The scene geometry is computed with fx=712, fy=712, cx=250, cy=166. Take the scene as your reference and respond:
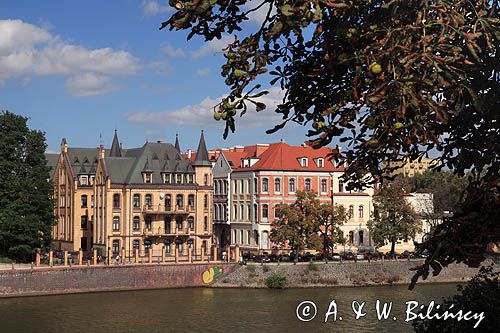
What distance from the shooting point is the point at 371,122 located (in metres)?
8.20

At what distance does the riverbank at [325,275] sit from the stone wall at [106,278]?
4.48 ft

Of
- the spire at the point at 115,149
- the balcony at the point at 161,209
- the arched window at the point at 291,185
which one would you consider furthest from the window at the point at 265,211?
the spire at the point at 115,149

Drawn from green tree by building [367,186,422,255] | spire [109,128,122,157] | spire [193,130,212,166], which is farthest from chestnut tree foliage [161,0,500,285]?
spire [109,128,122,157]

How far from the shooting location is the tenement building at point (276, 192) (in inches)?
2586

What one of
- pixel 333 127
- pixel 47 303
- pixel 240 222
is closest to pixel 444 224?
pixel 333 127

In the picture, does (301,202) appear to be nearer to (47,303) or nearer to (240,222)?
(240,222)

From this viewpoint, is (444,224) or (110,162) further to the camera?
(110,162)

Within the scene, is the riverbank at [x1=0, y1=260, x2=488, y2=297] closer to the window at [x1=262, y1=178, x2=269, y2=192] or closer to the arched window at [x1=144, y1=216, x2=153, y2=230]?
the arched window at [x1=144, y1=216, x2=153, y2=230]

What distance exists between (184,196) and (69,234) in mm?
13784

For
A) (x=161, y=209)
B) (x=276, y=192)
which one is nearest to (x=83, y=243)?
(x=161, y=209)

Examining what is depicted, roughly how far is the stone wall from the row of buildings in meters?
3.26

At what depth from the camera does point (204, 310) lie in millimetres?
41531

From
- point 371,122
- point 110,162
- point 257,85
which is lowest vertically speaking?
point 371,122

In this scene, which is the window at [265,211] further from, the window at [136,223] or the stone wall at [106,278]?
the window at [136,223]
